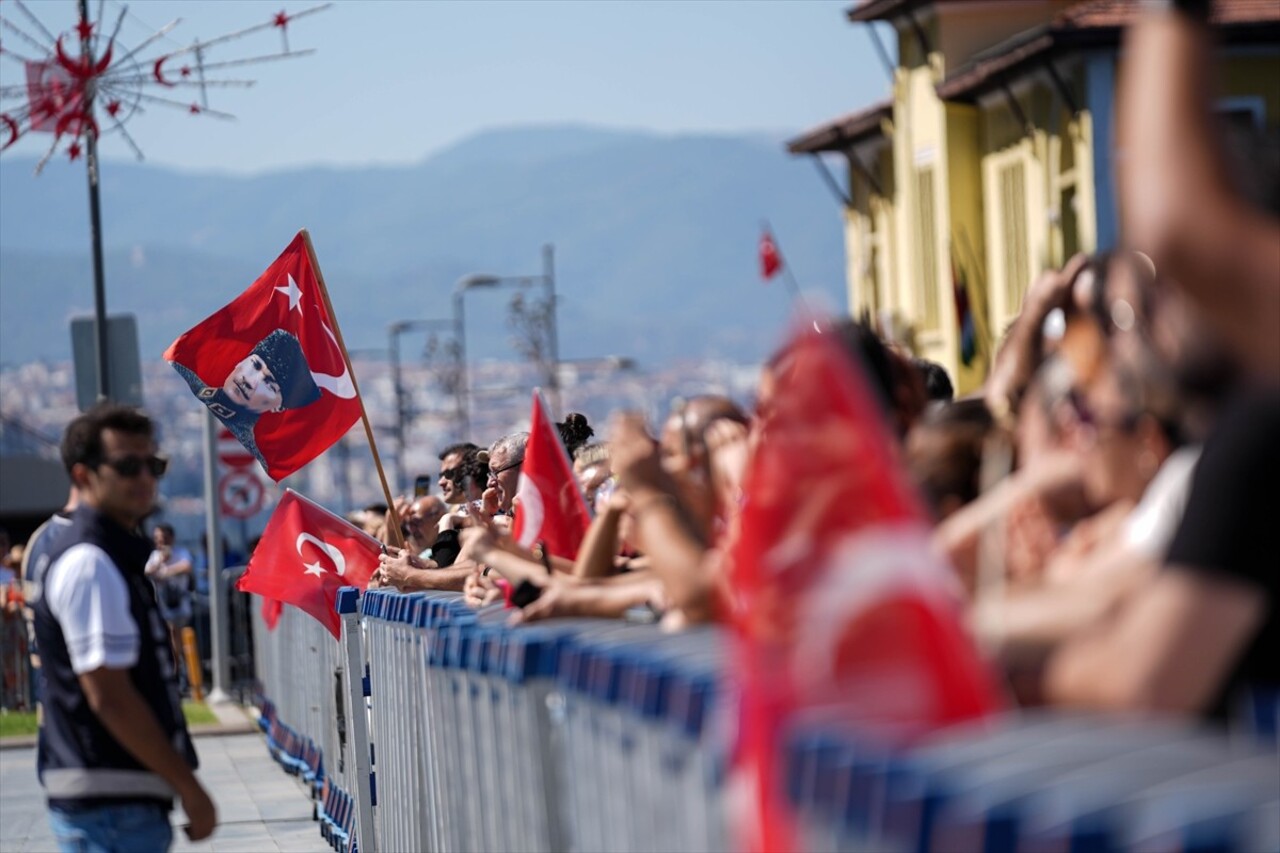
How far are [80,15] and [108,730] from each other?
17.6 metres

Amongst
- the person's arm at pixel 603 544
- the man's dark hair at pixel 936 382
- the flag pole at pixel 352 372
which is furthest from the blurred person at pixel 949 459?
the flag pole at pixel 352 372

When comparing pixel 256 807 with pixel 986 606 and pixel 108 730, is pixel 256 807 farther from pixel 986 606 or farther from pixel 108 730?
pixel 986 606

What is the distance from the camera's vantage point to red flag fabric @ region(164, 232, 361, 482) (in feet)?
41.5

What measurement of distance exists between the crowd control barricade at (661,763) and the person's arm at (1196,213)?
0.57m

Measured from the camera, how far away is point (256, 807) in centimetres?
1609

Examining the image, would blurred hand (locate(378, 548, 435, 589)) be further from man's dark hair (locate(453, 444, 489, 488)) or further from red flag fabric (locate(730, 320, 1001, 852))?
red flag fabric (locate(730, 320, 1001, 852))

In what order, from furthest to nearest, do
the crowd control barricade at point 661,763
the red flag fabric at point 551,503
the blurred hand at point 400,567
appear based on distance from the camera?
the blurred hand at point 400,567 → the red flag fabric at point 551,503 → the crowd control barricade at point 661,763

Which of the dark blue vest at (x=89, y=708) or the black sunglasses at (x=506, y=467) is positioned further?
the black sunglasses at (x=506, y=467)

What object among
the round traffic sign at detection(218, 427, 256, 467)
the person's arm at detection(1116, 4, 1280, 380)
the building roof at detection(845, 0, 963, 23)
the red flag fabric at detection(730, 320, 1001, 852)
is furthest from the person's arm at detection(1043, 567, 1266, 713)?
the building roof at detection(845, 0, 963, 23)

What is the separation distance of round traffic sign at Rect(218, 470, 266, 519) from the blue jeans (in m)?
19.9

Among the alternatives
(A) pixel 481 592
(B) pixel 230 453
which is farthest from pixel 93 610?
(B) pixel 230 453

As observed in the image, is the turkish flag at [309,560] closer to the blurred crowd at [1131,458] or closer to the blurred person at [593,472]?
the blurred person at [593,472]

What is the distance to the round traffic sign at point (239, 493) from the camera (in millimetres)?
26750

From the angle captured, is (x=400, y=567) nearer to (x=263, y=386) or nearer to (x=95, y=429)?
(x=263, y=386)
